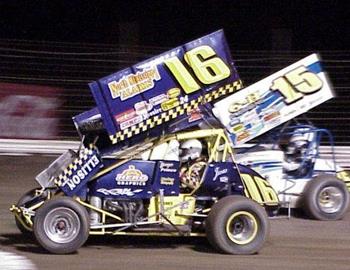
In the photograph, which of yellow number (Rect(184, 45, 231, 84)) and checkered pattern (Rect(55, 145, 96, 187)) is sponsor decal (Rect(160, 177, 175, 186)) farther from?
yellow number (Rect(184, 45, 231, 84))

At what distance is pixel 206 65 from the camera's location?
10.4 metres

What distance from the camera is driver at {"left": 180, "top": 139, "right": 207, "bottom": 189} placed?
10555mm

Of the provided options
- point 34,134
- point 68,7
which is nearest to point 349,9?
point 68,7

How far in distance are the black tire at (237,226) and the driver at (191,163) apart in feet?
1.40

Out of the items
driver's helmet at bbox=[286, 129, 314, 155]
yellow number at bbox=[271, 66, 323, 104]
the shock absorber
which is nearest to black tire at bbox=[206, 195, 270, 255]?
the shock absorber

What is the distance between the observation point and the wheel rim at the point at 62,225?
10.0 meters

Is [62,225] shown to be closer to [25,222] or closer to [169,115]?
[25,222]

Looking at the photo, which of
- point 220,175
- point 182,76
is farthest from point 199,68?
point 220,175

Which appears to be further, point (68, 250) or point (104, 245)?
point (104, 245)

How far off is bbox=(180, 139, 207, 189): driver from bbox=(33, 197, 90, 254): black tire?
1117 mm

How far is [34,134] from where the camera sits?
16531 mm

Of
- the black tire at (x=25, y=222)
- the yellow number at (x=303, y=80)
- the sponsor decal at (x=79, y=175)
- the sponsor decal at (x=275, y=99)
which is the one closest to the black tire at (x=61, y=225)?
the sponsor decal at (x=79, y=175)

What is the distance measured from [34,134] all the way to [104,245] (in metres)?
6.08

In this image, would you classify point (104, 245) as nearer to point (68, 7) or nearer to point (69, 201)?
point (69, 201)
